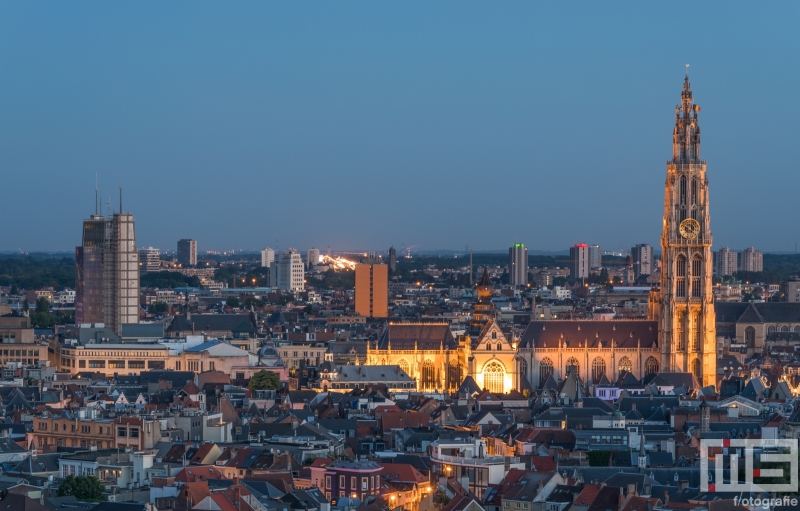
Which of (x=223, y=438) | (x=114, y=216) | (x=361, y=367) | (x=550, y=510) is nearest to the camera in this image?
(x=550, y=510)

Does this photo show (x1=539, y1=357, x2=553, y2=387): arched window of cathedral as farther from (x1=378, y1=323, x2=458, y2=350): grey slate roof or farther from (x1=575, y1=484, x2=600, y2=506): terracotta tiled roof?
(x1=575, y1=484, x2=600, y2=506): terracotta tiled roof

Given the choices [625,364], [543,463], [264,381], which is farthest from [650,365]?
[543,463]

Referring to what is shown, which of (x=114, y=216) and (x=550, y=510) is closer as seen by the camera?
(x=550, y=510)

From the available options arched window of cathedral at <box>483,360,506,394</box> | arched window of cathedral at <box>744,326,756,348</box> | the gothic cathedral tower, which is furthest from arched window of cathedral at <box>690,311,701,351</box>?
arched window of cathedral at <box>744,326,756,348</box>

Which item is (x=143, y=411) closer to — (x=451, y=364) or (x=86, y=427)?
(x=86, y=427)

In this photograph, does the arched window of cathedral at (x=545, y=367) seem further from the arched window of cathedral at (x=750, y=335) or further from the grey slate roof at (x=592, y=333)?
the arched window of cathedral at (x=750, y=335)

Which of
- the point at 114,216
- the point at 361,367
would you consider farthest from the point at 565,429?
the point at 114,216

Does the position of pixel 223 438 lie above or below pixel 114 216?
below

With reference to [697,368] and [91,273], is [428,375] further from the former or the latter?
[91,273]
